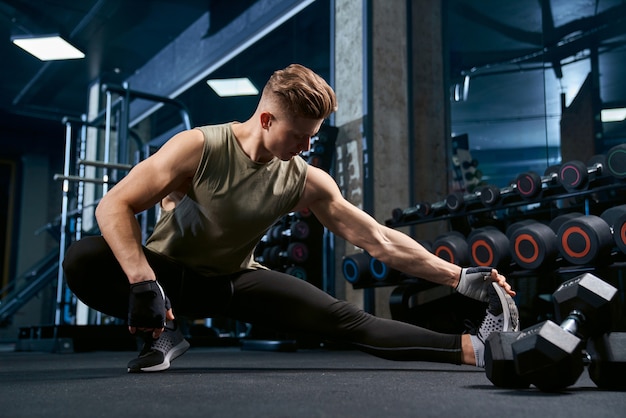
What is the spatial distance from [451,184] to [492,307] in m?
2.81

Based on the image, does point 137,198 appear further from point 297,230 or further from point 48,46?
point 48,46

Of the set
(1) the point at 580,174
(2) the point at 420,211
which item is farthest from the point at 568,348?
(2) the point at 420,211

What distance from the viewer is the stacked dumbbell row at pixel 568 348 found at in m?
1.19

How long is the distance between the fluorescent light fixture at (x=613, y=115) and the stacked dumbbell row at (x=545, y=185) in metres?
0.64

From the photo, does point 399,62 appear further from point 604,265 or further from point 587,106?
point 604,265

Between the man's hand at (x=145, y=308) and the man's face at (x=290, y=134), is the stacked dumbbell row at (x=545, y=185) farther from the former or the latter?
the man's hand at (x=145, y=308)

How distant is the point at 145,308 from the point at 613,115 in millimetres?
3233

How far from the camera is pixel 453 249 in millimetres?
3305

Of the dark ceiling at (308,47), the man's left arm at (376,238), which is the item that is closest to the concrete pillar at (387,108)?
the dark ceiling at (308,47)

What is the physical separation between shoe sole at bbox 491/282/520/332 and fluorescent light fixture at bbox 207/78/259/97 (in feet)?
15.7

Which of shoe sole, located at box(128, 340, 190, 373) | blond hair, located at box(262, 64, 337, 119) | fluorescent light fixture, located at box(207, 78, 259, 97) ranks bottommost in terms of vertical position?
shoe sole, located at box(128, 340, 190, 373)

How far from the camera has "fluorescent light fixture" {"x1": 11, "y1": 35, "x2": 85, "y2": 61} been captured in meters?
6.08

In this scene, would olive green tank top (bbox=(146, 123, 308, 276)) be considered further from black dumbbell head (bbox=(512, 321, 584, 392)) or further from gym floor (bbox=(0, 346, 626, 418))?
black dumbbell head (bbox=(512, 321, 584, 392))

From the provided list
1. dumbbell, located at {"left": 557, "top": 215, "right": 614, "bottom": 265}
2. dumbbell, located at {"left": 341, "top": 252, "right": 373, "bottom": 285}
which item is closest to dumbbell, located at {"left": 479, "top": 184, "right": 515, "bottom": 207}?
dumbbell, located at {"left": 557, "top": 215, "right": 614, "bottom": 265}
